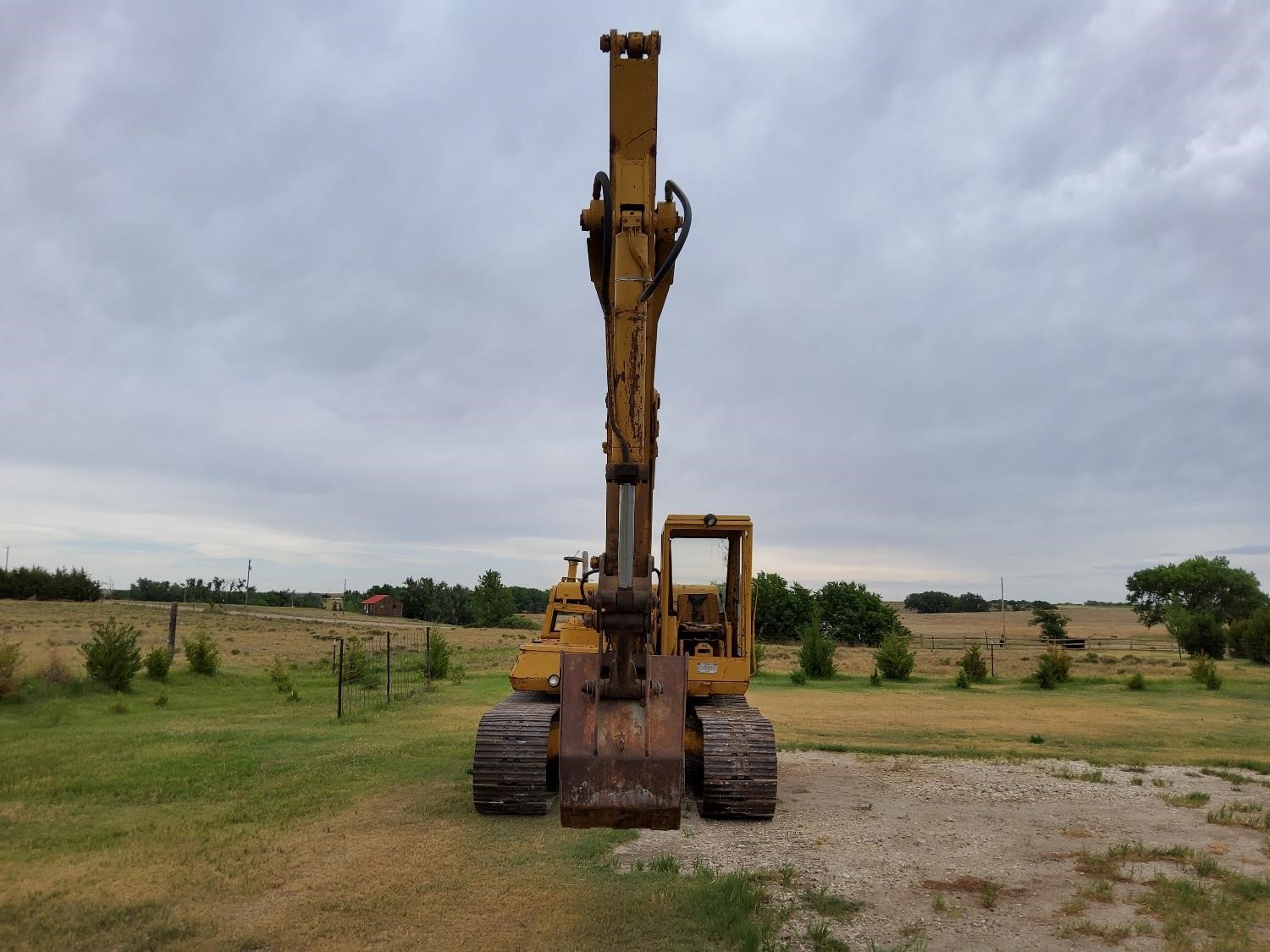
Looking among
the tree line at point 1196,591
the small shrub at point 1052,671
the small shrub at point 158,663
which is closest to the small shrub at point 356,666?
the small shrub at point 158,663

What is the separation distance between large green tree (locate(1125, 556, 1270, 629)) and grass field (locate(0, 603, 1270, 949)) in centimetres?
8000

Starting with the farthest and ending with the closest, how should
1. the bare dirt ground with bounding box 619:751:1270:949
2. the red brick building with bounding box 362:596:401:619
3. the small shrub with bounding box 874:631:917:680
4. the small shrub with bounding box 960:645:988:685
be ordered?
the red brick building with bounding box 362:596:401:619
the small shrub with bounding box 874:631:917:680
the small shrub with bounding box 960:645:988:685
the bare dirt ground with bounding box 619:751:1270:949

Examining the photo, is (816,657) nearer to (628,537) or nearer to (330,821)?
(330,821)

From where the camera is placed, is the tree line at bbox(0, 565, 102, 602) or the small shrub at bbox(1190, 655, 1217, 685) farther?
the tree line at bbox(0, 565, 102, 602)

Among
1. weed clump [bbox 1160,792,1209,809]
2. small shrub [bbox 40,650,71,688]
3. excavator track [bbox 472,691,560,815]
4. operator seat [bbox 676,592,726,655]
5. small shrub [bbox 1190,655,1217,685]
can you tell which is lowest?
small shrub [bbox 1190,655,1217,685]

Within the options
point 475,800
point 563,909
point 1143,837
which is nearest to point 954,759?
point 1143,837

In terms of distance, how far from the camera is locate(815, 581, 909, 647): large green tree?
2480 inches

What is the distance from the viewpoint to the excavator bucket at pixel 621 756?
505 cm

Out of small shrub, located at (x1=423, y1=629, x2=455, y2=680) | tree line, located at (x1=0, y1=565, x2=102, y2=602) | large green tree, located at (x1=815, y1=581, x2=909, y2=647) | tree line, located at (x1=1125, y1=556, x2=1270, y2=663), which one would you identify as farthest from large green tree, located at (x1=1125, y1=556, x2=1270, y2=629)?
tree line, located at (x1=0, y1=565, x2=102, y2=602)

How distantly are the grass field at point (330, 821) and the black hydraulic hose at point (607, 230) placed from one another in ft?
14.8

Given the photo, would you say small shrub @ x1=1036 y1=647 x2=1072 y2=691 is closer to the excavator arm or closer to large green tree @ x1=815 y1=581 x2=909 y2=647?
the excavator arm

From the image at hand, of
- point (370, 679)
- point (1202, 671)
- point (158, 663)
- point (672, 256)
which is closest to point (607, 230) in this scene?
point (672, 256)

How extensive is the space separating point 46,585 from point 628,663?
96384 millimetres

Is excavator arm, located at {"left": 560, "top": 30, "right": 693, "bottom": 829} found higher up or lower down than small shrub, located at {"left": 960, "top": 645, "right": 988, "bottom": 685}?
higher up
